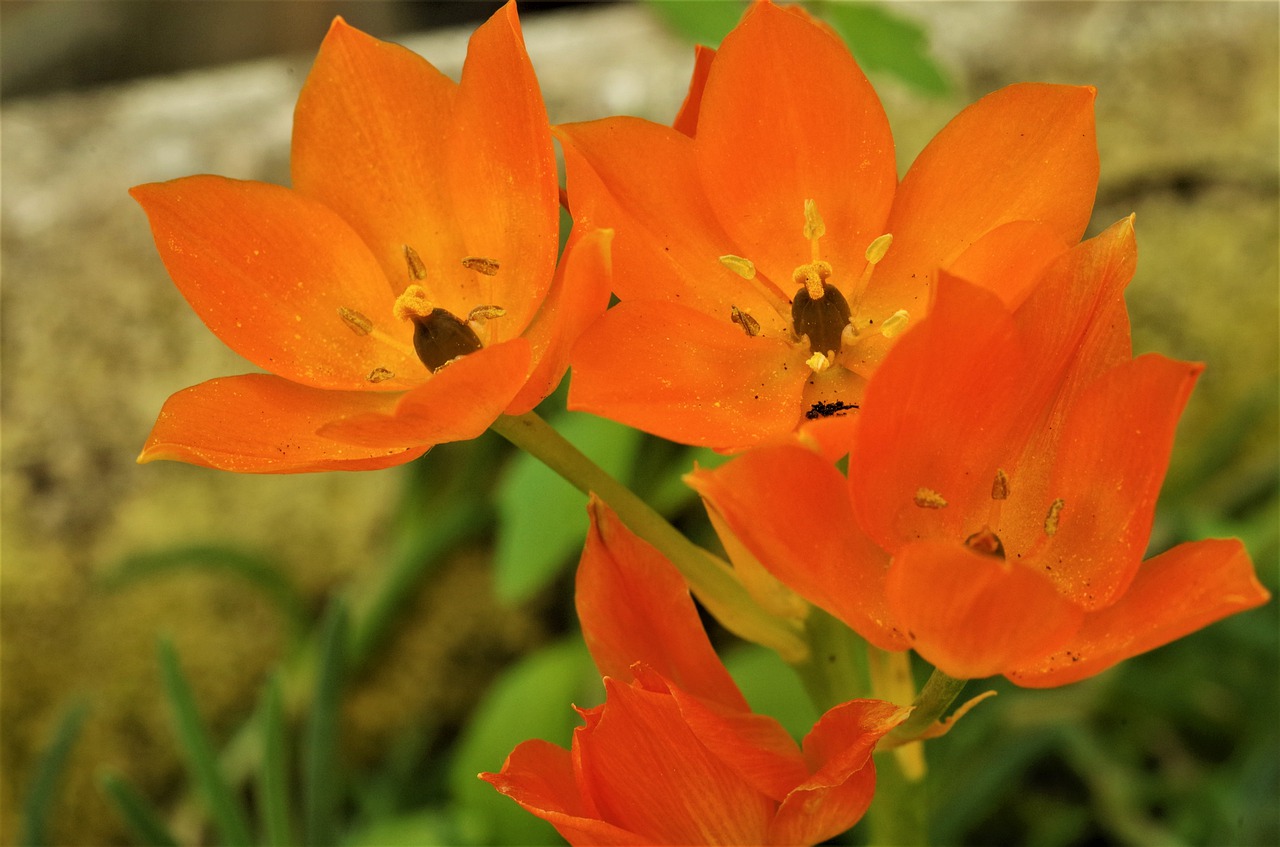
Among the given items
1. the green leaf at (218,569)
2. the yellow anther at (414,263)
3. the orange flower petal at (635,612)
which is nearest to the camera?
the orange flower petal at (635,612)

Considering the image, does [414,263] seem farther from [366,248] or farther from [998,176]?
[998,176]

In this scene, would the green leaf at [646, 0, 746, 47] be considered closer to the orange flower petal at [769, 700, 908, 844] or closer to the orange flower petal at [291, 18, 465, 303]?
the orange flower petal at [291, 18, 465, 303]

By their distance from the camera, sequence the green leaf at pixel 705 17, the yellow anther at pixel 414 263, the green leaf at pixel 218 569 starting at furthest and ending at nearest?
the green leaf at pixel 218 569 → the green leaf at pixel 705 17 → the yellow anther at pixel 414 263

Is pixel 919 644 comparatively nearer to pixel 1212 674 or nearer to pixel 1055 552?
pixel 1055 552

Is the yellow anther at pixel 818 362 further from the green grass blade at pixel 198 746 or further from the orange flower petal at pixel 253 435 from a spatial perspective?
the green grass blade at pixel 198 746

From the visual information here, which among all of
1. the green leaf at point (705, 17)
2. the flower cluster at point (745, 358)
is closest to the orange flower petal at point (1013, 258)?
the flower cluster at point (745, 358)

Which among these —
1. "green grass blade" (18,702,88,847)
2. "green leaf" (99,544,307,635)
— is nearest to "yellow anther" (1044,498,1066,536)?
"green grass blade" (18,702,88,847)
